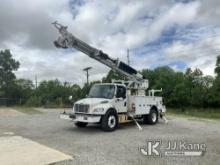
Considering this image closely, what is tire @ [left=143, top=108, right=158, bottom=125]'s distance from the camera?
51.6ft

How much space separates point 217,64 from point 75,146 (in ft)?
147

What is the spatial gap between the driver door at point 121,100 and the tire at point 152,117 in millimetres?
2176

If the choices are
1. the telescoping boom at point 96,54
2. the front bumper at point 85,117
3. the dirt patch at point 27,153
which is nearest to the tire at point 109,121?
the front bumper at point 85,117

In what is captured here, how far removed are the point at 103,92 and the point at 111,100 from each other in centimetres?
67

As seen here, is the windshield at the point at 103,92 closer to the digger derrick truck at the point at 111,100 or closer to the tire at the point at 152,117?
the digger derrick truck at the point at 111,100

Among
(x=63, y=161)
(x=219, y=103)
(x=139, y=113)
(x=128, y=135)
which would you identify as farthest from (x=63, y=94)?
(x=63, y=161)

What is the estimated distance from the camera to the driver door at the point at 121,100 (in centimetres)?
1355

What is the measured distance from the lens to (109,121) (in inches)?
498

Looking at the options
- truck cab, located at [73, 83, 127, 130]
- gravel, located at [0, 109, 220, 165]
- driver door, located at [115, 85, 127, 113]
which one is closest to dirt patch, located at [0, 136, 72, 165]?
gravel, located at [0, 109, 220, 165]

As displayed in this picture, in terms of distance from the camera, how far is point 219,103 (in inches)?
1773

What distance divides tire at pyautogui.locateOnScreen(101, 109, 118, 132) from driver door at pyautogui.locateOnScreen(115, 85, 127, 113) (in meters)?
0.52

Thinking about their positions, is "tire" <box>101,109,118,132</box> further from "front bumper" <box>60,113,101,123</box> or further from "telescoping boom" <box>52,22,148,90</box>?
"telescoping boom" <box>52,22,148,90</box>

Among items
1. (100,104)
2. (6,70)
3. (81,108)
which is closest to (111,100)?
(100,104)

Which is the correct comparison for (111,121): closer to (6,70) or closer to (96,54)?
(96,54)
